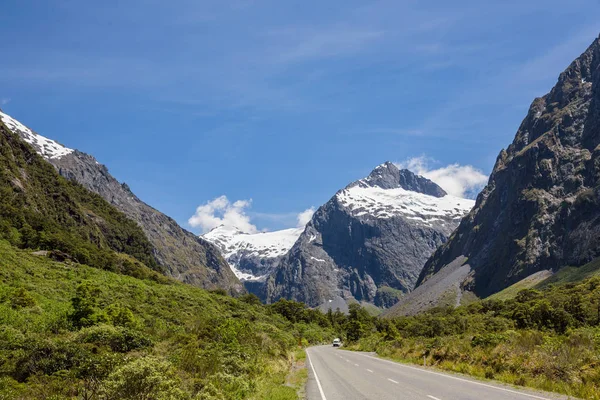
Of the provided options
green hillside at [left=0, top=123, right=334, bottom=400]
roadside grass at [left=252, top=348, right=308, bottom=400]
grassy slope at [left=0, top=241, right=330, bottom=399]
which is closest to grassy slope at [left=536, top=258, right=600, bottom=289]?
green hillside at [left=0, top=123, right=334, bottom=400]

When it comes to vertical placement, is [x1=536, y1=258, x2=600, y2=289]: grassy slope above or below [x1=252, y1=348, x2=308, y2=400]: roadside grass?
above

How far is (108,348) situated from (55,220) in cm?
9418

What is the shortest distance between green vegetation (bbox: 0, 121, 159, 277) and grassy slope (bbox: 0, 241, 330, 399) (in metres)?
21.0

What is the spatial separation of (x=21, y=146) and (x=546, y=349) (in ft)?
434

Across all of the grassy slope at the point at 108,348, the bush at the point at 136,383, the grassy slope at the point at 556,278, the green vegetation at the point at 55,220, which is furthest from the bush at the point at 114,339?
the grassy slope at the point at 556,278

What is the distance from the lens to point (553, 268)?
197 m

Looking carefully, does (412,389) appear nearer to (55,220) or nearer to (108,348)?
(108,348)

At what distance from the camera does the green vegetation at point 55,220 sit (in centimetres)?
6775

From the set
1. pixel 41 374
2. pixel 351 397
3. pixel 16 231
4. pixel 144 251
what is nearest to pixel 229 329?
pixel 351 397

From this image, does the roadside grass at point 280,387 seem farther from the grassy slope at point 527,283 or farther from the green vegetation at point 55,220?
the grassy slope at point 527,283

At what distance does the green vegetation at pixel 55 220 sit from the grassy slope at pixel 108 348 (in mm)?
20999

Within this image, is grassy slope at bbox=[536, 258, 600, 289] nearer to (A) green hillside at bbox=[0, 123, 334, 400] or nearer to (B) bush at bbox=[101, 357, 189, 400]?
(A) green hillside at bbox=[0, 123, 334, 400]

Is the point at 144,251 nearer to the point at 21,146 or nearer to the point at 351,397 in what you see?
the point at 21,146

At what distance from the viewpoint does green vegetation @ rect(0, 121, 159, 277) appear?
222 feet
